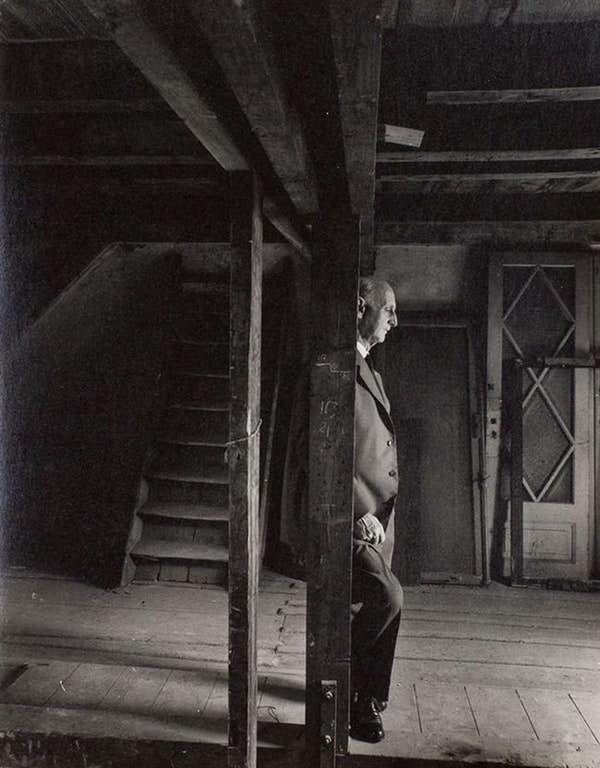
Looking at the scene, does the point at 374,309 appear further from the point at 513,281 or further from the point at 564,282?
the point at 564,282

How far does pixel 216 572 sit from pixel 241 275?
127 inches

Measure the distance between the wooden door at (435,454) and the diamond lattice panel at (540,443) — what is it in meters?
0.44

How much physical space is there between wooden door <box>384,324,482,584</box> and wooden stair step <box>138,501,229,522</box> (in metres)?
1.39

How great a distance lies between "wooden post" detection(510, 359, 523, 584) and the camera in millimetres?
5293

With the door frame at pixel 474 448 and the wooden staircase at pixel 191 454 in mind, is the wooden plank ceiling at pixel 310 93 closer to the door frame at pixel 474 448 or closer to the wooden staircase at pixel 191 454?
the door frame at pixel 474 448

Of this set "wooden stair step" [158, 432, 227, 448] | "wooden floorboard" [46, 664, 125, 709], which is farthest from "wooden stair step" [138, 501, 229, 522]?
"wooden floorboard" [46, 664, 125, 709]

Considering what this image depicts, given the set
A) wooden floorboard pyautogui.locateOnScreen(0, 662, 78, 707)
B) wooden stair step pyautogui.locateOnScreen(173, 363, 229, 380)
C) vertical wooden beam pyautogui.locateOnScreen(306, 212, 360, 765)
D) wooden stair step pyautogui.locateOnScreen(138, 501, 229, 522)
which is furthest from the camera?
wooden stair step pyautogui.locateOnScreen(173, 363, 229, 380)

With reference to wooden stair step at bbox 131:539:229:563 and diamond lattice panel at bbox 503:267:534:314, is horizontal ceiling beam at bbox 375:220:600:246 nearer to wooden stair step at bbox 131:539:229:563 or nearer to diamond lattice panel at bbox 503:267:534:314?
diamond lattice panel at bbox 503:267:534:314

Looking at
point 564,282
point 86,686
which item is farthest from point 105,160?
point 564,282

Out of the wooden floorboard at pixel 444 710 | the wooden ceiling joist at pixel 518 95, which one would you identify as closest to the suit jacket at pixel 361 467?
the wooden floorboard at pixel 444 710

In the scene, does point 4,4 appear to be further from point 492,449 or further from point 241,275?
point 492,449

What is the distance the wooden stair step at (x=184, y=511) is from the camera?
516 cm

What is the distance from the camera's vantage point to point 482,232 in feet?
18.4

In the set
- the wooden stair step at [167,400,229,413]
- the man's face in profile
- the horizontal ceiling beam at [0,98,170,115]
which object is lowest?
the wooden stair step at [167,400,229,413]
